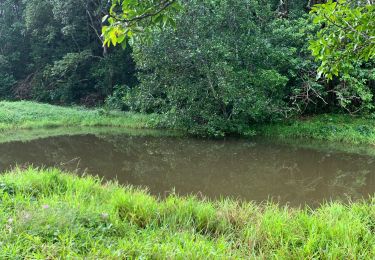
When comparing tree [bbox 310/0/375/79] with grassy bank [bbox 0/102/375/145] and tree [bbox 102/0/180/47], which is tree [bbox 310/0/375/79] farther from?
grassy bank [bbox 0/102/375/145]

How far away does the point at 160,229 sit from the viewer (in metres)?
3.63

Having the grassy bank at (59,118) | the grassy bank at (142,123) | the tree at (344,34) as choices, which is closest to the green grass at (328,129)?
the grassy bank at (142,123)

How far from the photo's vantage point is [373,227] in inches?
152

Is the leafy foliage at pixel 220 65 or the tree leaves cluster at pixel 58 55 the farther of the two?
the tree leaves cluster at pixel 58 55

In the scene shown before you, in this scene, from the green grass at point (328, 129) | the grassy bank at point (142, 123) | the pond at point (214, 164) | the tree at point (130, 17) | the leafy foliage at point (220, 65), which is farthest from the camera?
the grassy bank at point (142, 123)

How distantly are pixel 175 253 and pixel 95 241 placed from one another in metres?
0.73

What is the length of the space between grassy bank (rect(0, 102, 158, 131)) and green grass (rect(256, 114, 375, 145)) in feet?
15.1

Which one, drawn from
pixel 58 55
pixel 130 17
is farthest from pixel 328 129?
pixel 58 55

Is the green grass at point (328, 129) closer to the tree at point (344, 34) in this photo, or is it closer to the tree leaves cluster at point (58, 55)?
the tree at point (344, 34)

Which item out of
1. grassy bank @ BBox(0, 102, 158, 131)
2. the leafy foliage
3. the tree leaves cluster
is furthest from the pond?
the tree leaves cluster

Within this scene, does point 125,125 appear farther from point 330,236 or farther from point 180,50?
point 330,236

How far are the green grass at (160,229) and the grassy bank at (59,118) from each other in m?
Answer: 9.21

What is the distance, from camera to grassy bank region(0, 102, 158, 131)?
14672 millimetres

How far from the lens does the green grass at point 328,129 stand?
1130cm
